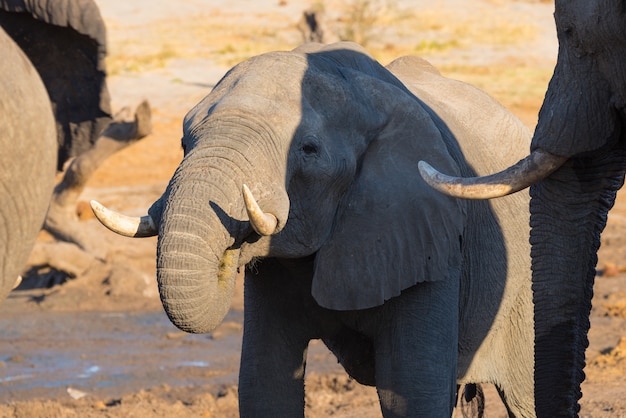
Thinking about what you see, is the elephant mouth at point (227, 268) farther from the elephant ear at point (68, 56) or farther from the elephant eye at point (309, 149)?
the elephant ear at point (68, 56)

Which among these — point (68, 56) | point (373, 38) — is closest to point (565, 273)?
point (68, 56)

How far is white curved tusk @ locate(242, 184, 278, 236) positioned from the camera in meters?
3.47

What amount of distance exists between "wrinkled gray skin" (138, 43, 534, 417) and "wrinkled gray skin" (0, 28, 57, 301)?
1.02 m

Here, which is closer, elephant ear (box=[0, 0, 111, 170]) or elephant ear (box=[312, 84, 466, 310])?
elephant ear (box=[0, 0, 111, 170])

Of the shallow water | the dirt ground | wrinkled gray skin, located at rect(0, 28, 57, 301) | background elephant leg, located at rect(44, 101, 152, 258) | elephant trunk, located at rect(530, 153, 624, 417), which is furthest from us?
background elephant leg, located at rect(44, 101, 152, 258)

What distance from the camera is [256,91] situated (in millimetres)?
3807

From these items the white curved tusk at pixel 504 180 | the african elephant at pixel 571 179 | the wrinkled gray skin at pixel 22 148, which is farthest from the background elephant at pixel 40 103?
the african elephant at pixel 571 179

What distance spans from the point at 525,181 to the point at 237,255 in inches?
32.9

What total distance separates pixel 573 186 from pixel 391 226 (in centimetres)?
56

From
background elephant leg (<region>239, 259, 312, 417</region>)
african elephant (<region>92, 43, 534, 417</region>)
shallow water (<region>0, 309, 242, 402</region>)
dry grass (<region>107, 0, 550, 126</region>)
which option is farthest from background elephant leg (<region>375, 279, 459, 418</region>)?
dry grass (<region>107, 0, 550, 126</region>)

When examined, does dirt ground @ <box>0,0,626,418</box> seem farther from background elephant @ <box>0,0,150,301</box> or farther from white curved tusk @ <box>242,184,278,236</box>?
white curved tusk @ <box>242,184,278,236</box>

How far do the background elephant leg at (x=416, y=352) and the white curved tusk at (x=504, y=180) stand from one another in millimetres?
415

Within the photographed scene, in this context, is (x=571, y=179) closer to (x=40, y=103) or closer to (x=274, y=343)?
(x=274, y=343)

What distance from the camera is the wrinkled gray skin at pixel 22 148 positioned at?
2303 mm
